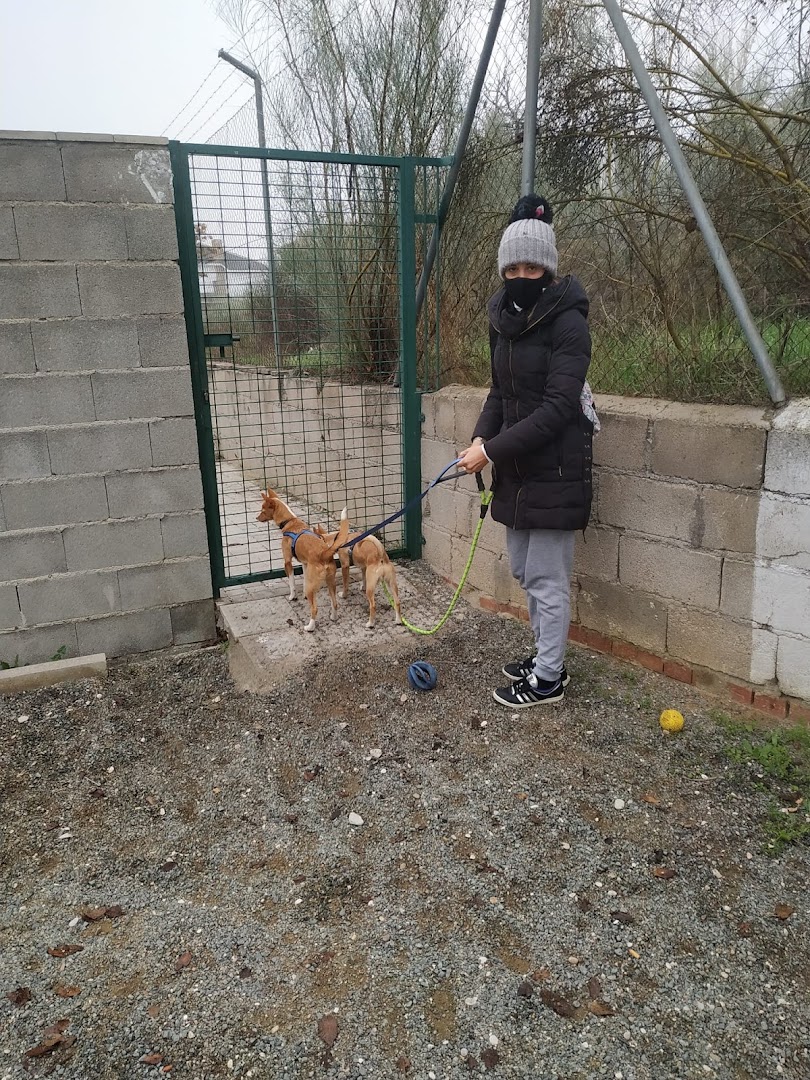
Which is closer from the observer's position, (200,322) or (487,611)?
(200,322)

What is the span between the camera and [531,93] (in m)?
4.08

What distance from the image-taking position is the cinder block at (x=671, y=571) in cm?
344

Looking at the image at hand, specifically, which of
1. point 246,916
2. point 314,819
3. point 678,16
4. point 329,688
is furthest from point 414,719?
point 678,16

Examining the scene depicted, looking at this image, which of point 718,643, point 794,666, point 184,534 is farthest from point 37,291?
point 794,666

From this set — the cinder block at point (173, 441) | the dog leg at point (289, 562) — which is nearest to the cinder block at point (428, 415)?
the dog leg at point (289, 562)

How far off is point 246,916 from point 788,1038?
1614 mm

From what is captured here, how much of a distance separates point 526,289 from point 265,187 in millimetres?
2470

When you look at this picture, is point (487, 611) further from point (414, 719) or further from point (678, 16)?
point (678, 16)

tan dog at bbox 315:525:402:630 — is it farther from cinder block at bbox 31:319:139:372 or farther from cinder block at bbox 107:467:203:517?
cinder block at bbox 31:319:139:372

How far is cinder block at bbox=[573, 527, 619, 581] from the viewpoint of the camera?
3826 millimetres

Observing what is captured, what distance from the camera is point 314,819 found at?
9.62 ft

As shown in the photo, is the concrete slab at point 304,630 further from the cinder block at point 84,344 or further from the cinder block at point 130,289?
the cinder block at point 130,289

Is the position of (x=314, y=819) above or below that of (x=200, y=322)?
below

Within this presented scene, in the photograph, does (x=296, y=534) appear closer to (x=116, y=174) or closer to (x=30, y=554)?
(x=30, y=554)
